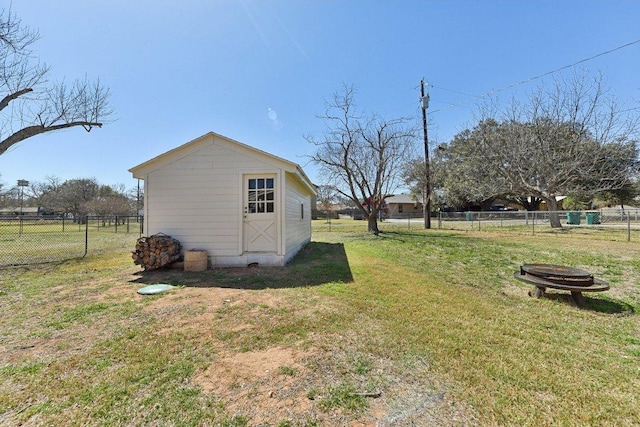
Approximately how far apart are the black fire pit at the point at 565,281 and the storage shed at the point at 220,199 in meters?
4.99

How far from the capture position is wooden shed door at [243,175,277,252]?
663 centimetres

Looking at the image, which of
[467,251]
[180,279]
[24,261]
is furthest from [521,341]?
[24,261]

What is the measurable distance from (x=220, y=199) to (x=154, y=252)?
187 cm

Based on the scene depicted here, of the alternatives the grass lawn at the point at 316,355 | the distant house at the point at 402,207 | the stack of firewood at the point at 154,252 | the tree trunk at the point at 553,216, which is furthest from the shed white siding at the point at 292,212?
the distant house at the point at 402,207

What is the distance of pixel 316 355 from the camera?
8.33 ft

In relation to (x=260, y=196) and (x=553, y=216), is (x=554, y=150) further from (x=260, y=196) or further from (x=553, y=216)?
(x=260, y=196)

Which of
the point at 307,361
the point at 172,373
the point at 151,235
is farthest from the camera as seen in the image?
the point at 151,235

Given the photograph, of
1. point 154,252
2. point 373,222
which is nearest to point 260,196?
point 154,252

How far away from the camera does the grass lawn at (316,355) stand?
1812mm

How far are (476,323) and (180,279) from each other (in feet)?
17.3

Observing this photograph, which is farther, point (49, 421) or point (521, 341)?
point (521, 341)

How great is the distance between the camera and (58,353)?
8.48ft

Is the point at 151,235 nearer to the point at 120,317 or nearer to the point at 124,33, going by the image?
the point at 120,317

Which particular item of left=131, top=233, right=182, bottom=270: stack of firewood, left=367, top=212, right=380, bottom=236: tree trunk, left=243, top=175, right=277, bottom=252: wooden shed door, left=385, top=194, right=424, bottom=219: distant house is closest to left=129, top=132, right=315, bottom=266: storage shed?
left=243, top=175, right=277, bottom=252: wooden shed door
